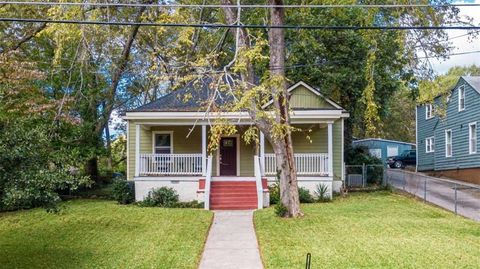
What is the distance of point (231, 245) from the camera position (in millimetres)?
10766

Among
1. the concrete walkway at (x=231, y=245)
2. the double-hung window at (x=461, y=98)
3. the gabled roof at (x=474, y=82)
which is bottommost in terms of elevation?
the concrete walkway at (x=231, y=245)

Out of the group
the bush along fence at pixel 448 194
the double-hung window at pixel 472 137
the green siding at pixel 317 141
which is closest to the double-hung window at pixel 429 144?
the bush along fence at pixel 448 194

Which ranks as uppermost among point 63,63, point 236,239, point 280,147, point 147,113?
point 63,63

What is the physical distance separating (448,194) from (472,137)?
6.49 metres

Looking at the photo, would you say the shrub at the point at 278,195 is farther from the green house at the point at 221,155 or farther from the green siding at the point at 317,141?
the green siding at the point at 317,141

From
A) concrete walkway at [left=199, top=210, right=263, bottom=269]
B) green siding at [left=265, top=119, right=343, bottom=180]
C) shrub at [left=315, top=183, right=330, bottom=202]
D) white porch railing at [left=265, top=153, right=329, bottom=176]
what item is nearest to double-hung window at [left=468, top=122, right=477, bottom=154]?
green siding at [left=265, top=119, right=343, bottom=180]

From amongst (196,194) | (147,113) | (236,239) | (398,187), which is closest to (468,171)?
(398,187)

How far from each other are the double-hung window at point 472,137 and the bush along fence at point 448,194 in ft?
7.90

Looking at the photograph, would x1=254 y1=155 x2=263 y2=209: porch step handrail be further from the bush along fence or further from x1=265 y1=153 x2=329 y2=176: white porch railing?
the bush along fence

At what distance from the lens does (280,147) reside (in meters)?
14.2

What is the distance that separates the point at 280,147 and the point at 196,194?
19.7 feet

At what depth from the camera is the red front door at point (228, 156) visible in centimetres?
2219

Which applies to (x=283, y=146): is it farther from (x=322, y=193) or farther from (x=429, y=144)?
(x=429, y=144)

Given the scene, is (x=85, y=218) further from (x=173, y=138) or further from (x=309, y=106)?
(x=309, y=106)
